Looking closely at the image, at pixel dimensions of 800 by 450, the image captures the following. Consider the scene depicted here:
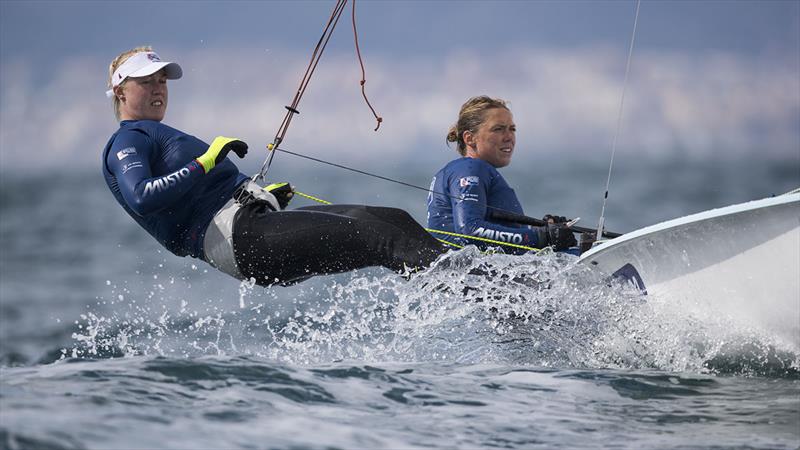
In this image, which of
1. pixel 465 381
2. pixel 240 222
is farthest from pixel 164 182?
pixel 465 381

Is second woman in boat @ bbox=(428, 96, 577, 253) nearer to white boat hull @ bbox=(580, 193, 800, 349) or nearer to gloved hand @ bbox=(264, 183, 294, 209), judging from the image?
white boat hull @ bbox=(580, 193, 800, 349)

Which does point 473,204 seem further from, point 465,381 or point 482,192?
point 465,381

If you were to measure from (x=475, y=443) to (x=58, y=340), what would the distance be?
23.5ft

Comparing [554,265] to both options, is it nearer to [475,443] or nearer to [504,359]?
[504,359]

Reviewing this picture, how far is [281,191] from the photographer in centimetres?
435

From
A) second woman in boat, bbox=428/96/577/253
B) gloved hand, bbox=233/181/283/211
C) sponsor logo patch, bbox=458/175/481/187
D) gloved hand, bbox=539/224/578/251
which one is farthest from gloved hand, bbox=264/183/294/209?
gloved hand, bbox=539/224/578/251

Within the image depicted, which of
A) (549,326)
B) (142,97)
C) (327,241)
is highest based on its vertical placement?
(142,97)

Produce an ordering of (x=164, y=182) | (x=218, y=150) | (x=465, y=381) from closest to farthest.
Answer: (x=465, y=381)
(x=164, y=182)
(x=218, y=150)

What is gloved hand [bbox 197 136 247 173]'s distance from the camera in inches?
159

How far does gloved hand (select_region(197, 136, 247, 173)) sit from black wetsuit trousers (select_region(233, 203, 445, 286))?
0.21 metres

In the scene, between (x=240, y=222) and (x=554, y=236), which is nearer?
(x=240, y=222)

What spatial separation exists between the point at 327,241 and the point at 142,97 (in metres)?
0.98

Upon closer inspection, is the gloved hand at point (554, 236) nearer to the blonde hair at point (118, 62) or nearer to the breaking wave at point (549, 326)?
the breaking wave at point (549, 326)

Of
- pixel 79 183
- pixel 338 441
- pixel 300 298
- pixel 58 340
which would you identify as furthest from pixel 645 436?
pixel 79 183
